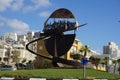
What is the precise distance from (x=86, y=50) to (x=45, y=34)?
2118 inches

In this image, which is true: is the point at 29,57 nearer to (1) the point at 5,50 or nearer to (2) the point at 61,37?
(1) the point at 5,50

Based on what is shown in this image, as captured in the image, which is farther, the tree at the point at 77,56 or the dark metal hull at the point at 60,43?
the tree at the point at 77,56

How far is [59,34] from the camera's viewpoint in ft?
171

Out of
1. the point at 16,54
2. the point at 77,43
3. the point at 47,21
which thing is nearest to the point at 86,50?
the point at 77,43

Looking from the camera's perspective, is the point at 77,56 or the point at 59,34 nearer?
the point at 59,34

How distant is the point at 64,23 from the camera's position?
51.8 metres

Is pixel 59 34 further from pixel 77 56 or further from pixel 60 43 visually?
pixel 77 56

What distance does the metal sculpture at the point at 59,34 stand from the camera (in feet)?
168

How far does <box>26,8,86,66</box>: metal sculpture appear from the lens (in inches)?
2015

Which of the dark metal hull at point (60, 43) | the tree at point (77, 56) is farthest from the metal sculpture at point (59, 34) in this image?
the tree at point (77, 56)

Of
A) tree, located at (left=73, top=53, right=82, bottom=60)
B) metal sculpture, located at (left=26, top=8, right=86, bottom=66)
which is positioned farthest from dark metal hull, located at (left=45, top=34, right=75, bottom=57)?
tree, located at (left=73, top=53, right=82, bottom=60)

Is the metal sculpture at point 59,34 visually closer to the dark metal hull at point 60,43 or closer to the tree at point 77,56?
the dark metal hull at point 60,43

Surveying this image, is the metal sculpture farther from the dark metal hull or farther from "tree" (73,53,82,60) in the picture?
"tree" (73,53,82,60)

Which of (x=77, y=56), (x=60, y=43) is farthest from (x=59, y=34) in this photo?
(x=77, y=56)
